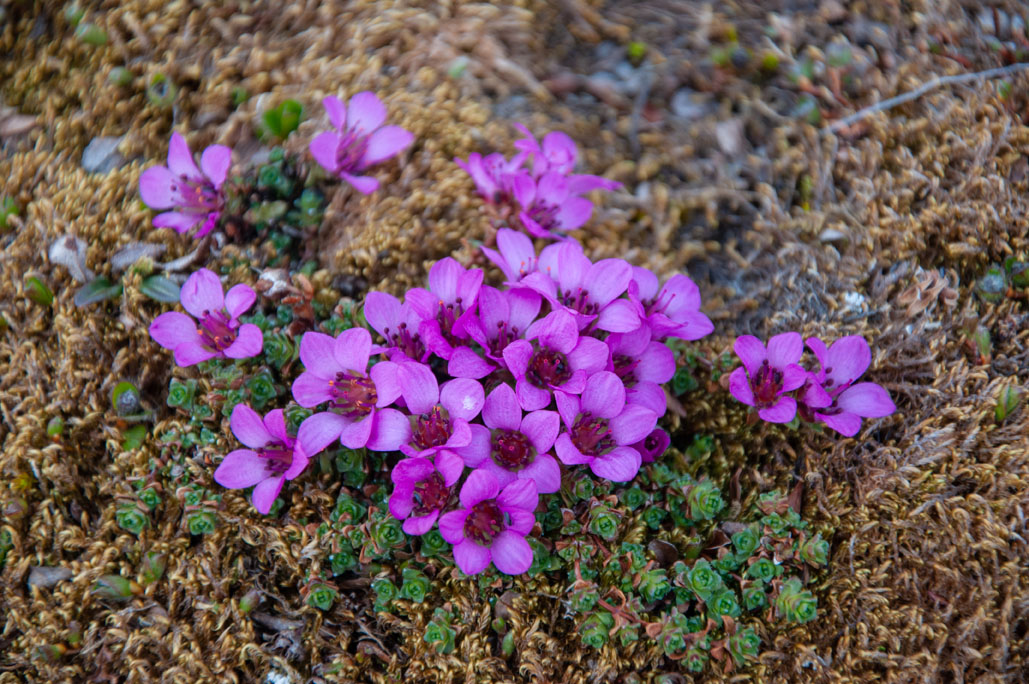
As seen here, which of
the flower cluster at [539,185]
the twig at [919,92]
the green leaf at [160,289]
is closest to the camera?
the green leaf at [160,289]

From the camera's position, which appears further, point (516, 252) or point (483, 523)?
point (516, 252)

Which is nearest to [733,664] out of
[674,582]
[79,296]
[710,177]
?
[674,582]

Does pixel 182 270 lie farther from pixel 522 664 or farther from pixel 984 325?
pixel 984 325

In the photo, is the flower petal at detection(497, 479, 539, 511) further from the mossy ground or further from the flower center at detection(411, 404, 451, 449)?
the mossy ground

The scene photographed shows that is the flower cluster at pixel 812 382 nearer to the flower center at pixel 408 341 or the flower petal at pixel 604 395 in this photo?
the flower petal at pixel 604 395

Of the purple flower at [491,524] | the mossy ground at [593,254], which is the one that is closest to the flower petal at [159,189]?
the mossy ground at [593,254]

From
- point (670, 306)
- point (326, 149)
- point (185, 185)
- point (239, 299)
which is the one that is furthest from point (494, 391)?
point (185, 185)

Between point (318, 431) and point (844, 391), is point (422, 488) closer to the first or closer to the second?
point (318, 431)
